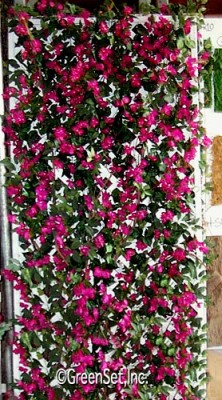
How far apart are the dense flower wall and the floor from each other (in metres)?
0.29

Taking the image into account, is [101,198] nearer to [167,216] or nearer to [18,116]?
[167,216]

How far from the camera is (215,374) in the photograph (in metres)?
3.04

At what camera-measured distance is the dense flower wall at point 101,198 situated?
8.66 feet

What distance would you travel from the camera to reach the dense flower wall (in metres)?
2.64

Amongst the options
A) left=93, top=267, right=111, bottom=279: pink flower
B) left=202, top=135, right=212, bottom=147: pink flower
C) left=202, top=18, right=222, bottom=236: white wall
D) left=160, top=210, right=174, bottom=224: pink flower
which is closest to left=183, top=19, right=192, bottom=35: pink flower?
left=202, top=18, right=222, bottom=236: white wall

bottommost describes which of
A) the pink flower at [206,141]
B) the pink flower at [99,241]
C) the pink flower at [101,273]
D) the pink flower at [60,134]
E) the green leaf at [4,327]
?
the green leaf at [4,327]

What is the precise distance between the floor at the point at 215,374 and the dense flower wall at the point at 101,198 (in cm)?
29

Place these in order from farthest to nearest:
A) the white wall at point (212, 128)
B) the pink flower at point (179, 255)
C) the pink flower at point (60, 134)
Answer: the white wall at point (212, 128)
the pink flower at point (179, 255)
the pink flower at point (60, 134)

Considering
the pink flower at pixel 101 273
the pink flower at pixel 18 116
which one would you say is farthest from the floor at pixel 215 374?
the pink flower at pixel 18 116

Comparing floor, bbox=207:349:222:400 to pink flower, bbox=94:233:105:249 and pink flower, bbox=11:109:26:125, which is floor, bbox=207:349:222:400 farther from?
pink flower, bbox=11:109:26:125

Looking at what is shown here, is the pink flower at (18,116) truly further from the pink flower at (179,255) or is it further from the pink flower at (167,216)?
the pink flower at (179,255)

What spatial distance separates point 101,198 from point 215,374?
3.89 feet

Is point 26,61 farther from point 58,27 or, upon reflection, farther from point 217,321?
point 217,321

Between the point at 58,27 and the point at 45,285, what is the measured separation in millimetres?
1232
